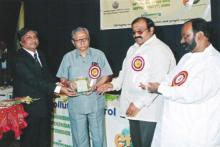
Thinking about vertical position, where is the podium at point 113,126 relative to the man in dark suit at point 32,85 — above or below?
below

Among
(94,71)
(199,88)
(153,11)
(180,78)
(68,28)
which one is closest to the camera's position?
(199,88)

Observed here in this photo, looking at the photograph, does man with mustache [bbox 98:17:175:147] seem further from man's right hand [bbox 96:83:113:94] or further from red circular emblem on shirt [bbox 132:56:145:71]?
man's right hand [bbox 96:83:113:94]

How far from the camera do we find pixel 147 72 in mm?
2904

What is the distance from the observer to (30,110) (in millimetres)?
3359

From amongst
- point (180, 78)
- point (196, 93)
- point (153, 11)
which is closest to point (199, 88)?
point (196, 93)

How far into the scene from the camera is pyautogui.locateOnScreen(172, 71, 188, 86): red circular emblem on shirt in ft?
7.98

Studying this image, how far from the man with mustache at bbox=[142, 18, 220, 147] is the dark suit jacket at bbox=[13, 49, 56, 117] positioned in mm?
1336

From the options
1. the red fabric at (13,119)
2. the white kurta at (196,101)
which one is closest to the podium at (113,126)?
the red fabric at (13,119)

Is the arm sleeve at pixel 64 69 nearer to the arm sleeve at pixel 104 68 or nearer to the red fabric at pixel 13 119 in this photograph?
the arm sleeve at pixel 104 68

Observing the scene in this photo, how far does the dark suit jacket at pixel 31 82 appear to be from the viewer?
10.9 ft

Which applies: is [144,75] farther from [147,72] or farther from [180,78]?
[180,78]

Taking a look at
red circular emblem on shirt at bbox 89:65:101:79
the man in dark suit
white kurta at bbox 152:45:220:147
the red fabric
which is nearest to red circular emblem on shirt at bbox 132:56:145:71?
white kurta at bbox 152:45:220:147

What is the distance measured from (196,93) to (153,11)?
154 cm

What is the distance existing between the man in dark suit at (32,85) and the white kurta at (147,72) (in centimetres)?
69
